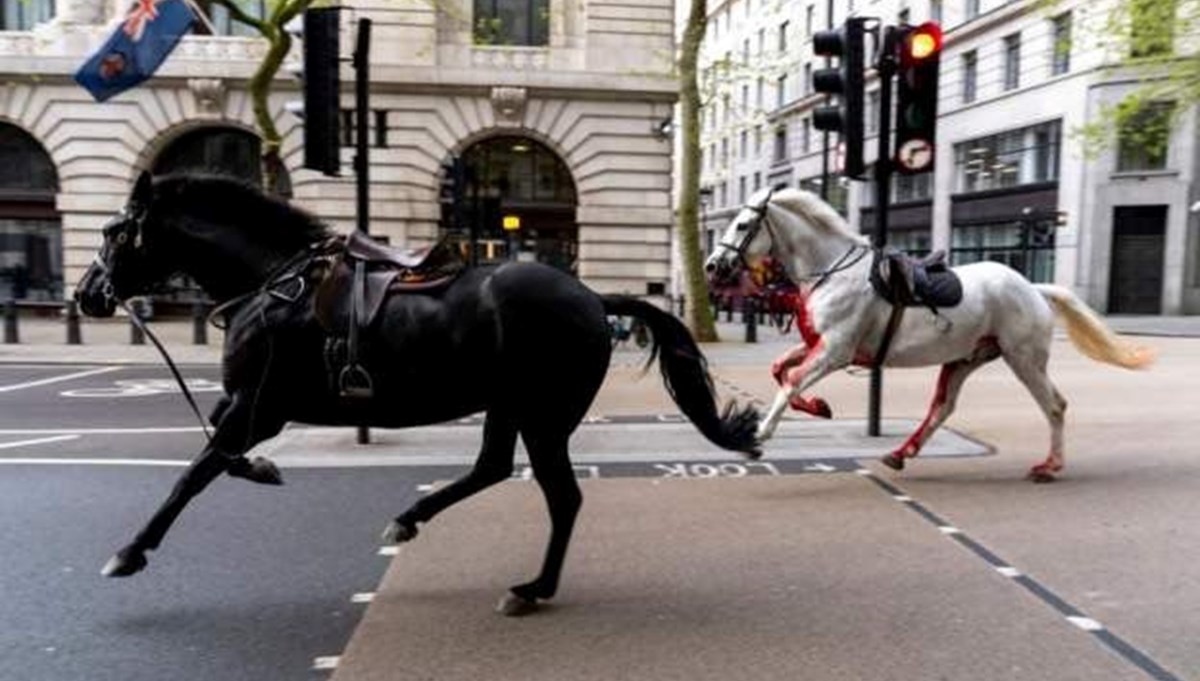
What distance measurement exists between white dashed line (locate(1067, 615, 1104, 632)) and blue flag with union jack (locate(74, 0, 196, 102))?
1620 cm

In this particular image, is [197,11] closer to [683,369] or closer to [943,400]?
[943,400]

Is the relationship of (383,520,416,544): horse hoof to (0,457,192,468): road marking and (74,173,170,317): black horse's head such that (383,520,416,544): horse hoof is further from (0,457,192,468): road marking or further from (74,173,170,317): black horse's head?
(0,457,192,468): road marking

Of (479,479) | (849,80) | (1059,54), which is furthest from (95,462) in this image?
(1059,54)

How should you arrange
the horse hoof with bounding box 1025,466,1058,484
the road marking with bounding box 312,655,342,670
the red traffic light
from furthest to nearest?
the red traffic light
the horse hoof with bounding box 1025,466,1058,484
the road marking with bounding box 312,655,342,670

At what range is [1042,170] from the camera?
37750 mm

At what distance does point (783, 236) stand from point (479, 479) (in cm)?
370

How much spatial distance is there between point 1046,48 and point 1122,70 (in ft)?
16.7

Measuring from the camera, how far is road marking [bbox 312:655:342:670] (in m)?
3.78

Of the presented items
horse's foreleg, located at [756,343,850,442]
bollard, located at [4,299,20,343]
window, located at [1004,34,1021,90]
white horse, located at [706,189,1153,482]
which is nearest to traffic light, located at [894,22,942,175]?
white horse, located at [706,189,1153,482]

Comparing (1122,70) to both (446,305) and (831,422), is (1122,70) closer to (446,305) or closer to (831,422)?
(831,422)

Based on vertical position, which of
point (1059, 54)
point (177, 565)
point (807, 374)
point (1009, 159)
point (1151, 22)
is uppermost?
point (1059, 54)

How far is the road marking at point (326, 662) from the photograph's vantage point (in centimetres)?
378

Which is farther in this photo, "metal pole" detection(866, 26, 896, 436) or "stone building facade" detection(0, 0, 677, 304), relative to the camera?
"stone building facade" detection(0, 0, 677, 304)

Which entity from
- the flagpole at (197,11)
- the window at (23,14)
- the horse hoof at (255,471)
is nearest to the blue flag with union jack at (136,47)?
the flagpole at (197,11)
